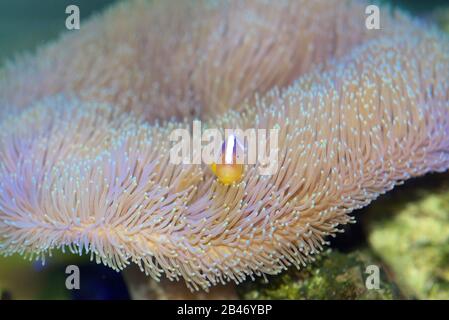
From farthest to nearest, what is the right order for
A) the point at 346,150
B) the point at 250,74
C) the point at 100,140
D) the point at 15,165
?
the point at 250,74 < the point at 100,140 < the point at 15,165 < the point at 346,150

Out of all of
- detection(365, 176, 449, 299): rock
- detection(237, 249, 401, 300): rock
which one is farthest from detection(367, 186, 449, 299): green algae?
detection(237, 249, 401, 300): rock

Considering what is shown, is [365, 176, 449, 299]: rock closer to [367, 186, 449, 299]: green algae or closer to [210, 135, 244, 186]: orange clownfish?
[367, 186, 449, 299]: green algae

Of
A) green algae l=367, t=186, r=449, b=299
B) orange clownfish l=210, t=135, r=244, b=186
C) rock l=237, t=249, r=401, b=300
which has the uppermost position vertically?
orange clownfish l=210, t=135, r=244, b=186

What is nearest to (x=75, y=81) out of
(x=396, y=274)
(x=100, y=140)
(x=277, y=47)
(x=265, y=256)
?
(x=100, y=140)

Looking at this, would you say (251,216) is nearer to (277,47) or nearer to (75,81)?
(277,47)

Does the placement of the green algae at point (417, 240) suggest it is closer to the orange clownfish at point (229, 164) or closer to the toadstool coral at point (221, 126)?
the toadstool coral at point (221, 126)

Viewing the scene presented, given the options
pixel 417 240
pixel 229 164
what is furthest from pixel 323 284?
pixel 229 164

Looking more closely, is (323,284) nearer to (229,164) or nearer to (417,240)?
(417,240)
